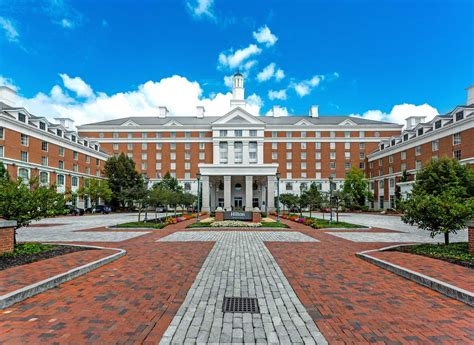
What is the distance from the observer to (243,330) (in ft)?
14.3

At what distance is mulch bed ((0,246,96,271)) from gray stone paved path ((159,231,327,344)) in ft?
17.0

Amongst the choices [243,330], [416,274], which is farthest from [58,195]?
[416,274]

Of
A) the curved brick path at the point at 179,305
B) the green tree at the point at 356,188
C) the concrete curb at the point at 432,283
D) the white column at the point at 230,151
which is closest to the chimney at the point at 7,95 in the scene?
the white column at the point at 230,151

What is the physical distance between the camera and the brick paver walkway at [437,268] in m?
6.39

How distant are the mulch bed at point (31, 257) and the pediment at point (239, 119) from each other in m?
56.6

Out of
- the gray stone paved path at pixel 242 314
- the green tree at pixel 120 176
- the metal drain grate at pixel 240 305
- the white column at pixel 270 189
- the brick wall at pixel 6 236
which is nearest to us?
the gray stone paved path at pixel 242 314

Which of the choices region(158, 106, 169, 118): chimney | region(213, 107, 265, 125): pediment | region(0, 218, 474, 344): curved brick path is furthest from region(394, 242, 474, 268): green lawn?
region(158, 106, 169, 118): chimney

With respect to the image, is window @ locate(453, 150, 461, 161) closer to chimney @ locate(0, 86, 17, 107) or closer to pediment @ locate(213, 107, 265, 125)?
pediment @ locate(213, 107, 265, 125)

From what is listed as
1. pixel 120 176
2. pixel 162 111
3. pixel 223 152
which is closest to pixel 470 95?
pixel 223 152

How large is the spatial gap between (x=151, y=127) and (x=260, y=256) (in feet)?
205

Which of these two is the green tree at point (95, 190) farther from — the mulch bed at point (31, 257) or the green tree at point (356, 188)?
the green tree at point (356, 188)

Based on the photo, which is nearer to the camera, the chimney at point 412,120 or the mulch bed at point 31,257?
the mulch bed at point 31,257

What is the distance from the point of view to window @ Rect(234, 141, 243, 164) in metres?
65.7

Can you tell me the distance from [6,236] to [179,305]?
7.16 metres
